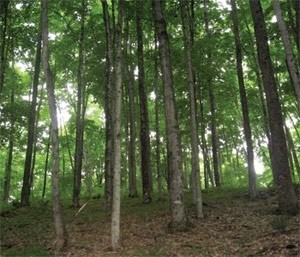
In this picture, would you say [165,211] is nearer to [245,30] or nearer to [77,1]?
[77,1]

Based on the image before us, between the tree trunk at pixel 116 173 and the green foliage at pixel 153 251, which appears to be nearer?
the green foliage at pixel 153 251

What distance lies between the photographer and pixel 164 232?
997 cm

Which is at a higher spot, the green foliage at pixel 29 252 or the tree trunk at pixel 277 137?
the tree trunk at pixel 277 137

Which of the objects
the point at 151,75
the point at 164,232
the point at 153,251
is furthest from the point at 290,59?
the point at 151,75

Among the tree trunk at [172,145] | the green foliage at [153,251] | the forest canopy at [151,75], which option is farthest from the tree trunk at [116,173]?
the tree trunk at [172,145]

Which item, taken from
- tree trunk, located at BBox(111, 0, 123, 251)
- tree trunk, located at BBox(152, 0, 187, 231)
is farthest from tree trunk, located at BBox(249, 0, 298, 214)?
tree trunk, located at BBox(111, 0, 123, 251)

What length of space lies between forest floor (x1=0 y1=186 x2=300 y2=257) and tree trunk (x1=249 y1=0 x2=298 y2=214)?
1.70 ft

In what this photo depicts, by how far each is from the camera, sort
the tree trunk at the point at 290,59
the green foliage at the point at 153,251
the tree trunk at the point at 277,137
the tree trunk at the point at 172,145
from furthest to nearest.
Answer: the tree trunk at the point at 277,137, the tree trunk at the point at 172,145, the tree trunk at the point at 290,59, the green foliage at the point at 153,251

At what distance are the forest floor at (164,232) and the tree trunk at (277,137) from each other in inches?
20.3

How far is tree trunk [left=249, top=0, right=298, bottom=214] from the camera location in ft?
33.9

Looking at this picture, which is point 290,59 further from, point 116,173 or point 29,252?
point 29,252

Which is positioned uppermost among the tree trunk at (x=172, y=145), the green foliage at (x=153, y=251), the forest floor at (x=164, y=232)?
the tree trunk at (x=172, y=145)

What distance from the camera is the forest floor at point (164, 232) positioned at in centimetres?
809

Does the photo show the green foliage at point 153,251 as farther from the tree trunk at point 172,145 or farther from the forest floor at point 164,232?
the tree trunk at point 172,145
